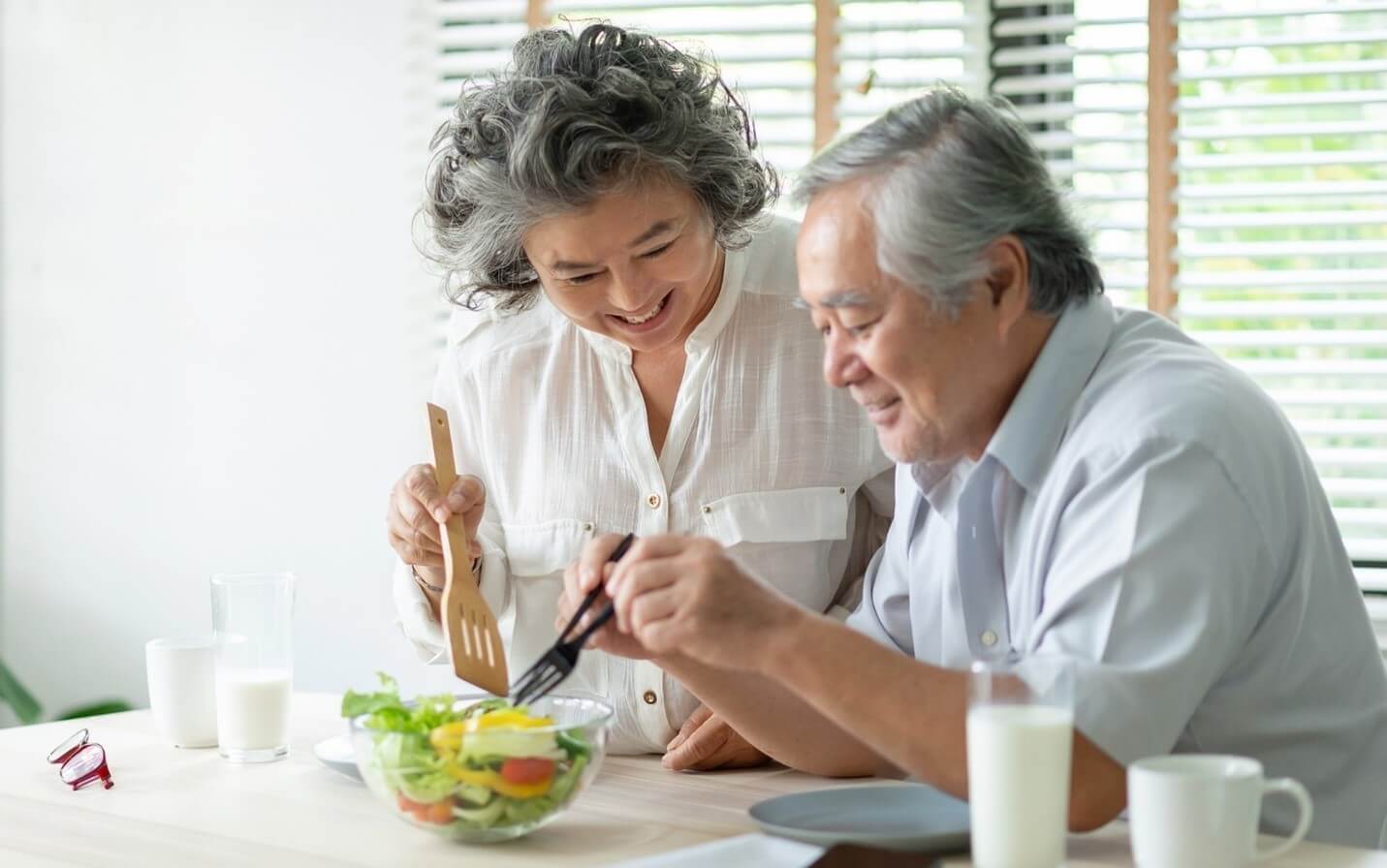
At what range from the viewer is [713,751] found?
1750 mm

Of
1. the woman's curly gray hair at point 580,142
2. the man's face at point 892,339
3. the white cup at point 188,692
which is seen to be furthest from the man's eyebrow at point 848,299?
the white cup at point 188,692

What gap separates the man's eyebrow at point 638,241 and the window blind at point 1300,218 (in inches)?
55.2

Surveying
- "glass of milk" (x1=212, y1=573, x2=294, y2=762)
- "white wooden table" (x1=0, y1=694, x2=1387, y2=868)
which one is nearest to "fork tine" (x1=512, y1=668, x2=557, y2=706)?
"white wooden table" (x1=0, y1=694, x2=1387, y2=868)

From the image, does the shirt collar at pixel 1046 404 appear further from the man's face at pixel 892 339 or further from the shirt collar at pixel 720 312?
the shirt collar at pixel 720 312

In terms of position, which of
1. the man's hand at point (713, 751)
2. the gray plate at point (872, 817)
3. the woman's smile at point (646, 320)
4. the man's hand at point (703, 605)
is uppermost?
the woman's smile at point (646, 320)

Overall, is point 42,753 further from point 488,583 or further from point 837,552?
point 837,552

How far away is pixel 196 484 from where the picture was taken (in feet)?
11.9

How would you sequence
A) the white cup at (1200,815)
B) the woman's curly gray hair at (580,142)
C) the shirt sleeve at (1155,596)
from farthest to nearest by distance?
the woman's curly gray hair at (580,142)
the shirt sleeve at (1155,596)
the white cup at (1200,815)

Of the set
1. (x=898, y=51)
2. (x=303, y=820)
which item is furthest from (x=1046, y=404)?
(x=898, y=51)

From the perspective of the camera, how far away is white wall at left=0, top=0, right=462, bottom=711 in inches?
135

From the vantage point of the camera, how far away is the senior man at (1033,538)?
1331 millimetres

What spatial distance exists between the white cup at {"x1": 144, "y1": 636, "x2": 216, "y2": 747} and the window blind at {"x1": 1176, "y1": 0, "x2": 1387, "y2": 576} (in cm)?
187

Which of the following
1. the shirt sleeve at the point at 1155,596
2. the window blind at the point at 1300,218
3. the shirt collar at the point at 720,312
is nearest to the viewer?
the shirt sleeve at the point at 1155,596

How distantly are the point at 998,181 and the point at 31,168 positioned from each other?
118 inches
